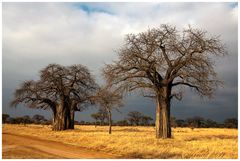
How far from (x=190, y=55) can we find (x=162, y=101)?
3.39m

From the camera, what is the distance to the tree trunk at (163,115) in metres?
24.9

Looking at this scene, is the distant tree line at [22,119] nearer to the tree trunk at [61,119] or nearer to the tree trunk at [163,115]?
the tree trunk at [61,119]

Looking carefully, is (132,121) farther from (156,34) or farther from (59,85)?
(156,34)

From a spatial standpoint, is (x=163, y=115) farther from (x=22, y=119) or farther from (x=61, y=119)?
(x=22, y=119)

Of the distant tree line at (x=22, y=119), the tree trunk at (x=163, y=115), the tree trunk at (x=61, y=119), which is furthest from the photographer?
the distant tree line at (x=22, y=119)

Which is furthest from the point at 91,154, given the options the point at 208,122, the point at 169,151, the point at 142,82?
the point at 208,122

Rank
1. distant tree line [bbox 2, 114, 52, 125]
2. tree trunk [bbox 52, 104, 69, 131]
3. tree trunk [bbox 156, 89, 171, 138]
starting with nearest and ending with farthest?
tree trunk [bbox 156, 89, 171, 138], tree trunk [bbox 52, 104, 69, 131], distant tree line [bbox 2, 114, 52, 125]

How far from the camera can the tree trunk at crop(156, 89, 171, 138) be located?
2489cm

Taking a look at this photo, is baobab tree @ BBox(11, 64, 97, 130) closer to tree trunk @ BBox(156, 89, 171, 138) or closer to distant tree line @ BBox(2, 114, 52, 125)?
tree trunk @ BBox(156, 89, 171, 138)

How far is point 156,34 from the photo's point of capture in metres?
24.5

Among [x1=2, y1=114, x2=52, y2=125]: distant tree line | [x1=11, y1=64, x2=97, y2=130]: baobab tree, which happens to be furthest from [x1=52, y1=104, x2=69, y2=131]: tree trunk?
[x1=2, y1=114, x2=52, y2=125]: distant tree line

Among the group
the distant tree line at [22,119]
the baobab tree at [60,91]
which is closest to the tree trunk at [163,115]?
the baobab tree at [60,91]

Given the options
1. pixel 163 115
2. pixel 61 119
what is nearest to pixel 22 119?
pixel 61 119

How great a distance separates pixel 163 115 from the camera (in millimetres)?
25094
